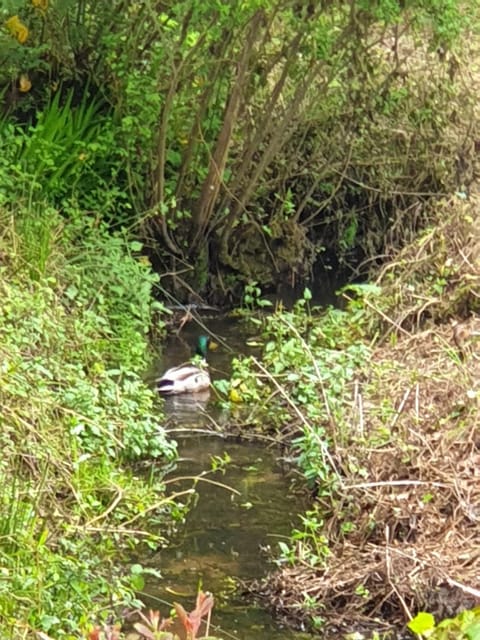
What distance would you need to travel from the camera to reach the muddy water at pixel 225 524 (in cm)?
505

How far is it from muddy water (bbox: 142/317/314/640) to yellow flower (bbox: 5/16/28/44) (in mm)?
2833

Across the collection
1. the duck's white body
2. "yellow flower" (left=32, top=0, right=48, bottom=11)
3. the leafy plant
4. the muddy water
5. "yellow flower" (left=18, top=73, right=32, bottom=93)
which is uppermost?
the leafy plant

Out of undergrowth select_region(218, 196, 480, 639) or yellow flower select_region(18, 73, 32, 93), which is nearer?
undergrowth select_region(218, 196, 480, 639)

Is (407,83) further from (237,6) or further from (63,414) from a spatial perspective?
(63,414)

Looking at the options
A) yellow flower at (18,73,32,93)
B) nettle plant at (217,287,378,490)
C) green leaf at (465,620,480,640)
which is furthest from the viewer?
yellow flower at (18,73,32,93)

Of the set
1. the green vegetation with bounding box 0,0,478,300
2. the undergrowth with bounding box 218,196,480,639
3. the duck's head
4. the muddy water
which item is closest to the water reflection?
the muddy water

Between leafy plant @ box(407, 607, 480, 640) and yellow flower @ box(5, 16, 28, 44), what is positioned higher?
leafy plant @ box(407, 607, 480, 640)

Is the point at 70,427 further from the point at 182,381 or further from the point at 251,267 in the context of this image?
the point at 251,267

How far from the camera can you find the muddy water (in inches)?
199

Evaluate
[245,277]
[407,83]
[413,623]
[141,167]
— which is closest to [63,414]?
[413,623]

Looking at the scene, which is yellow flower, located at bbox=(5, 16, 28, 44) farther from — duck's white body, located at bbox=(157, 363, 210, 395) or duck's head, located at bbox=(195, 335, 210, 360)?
duck's white body, located at bbox=(157, 363, 210, 395)

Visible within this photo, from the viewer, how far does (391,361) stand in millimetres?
6883

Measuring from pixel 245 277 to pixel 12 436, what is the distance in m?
5.11

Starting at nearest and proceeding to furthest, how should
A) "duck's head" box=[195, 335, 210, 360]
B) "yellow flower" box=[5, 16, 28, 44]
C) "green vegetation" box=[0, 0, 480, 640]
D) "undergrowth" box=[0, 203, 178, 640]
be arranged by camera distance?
"undergrowth" box=[0, 203, 178, 640], "green vegetation" box=[0, 0, 480, 640], "duck's head" box=[195, 335, 210, 360], "yellow flower" box=[5, 16, 28, 44]
